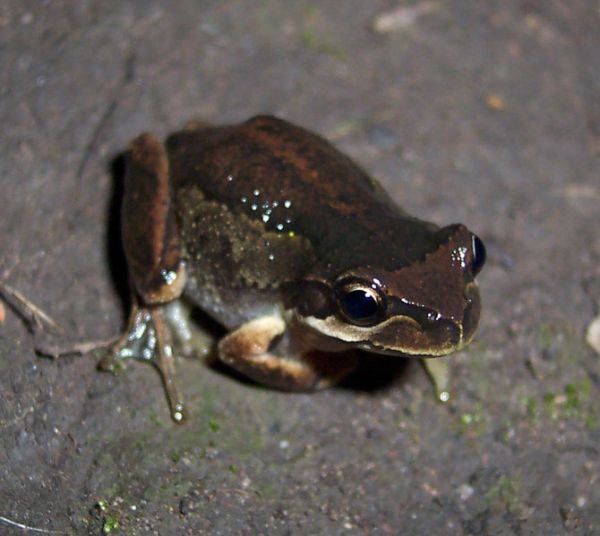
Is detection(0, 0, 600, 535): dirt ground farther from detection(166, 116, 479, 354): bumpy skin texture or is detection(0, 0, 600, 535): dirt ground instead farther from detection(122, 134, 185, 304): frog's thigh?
detection(166, 116, 479, 354): bumpy skin texture

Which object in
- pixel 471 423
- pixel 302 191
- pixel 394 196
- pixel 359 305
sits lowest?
pixel 471 423

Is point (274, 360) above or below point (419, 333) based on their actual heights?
below

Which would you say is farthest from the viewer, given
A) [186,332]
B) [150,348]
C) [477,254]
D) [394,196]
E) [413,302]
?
[394,196]

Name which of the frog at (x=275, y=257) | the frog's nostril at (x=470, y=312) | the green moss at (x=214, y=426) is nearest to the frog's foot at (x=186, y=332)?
the frog at (x=275, y=257)

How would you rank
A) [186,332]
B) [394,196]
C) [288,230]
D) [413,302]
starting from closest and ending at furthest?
1. [413,302]
2. [288,230]
3. [186,332]
4. [394,196]

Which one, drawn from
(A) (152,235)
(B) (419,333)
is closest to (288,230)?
(A) (152,235)

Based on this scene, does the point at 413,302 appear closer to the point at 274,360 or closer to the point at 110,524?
the point at 274,360

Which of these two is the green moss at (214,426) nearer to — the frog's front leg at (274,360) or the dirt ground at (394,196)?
the dirt ground at (394,196)
